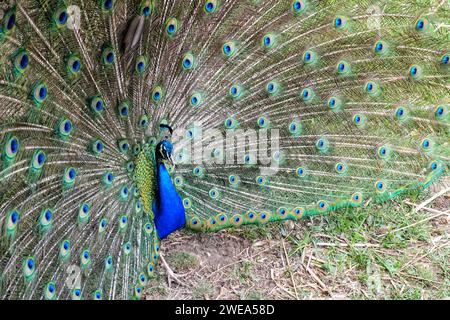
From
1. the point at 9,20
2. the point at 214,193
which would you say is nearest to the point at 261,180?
the point at 214,193

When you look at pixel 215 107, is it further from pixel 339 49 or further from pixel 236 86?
pixel 339 49

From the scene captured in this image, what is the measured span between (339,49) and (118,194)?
1.43 meters

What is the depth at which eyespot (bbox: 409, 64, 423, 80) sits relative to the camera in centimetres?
301

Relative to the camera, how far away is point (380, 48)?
299 cm

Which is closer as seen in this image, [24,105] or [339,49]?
[24,105]

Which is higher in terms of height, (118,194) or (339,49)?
(339,49)

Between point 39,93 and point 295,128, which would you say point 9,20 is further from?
point 295,128

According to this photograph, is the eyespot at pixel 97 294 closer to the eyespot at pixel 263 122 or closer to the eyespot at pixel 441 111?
the eyespot at pixel 263 122

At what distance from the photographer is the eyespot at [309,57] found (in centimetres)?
298

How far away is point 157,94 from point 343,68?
1053mm
